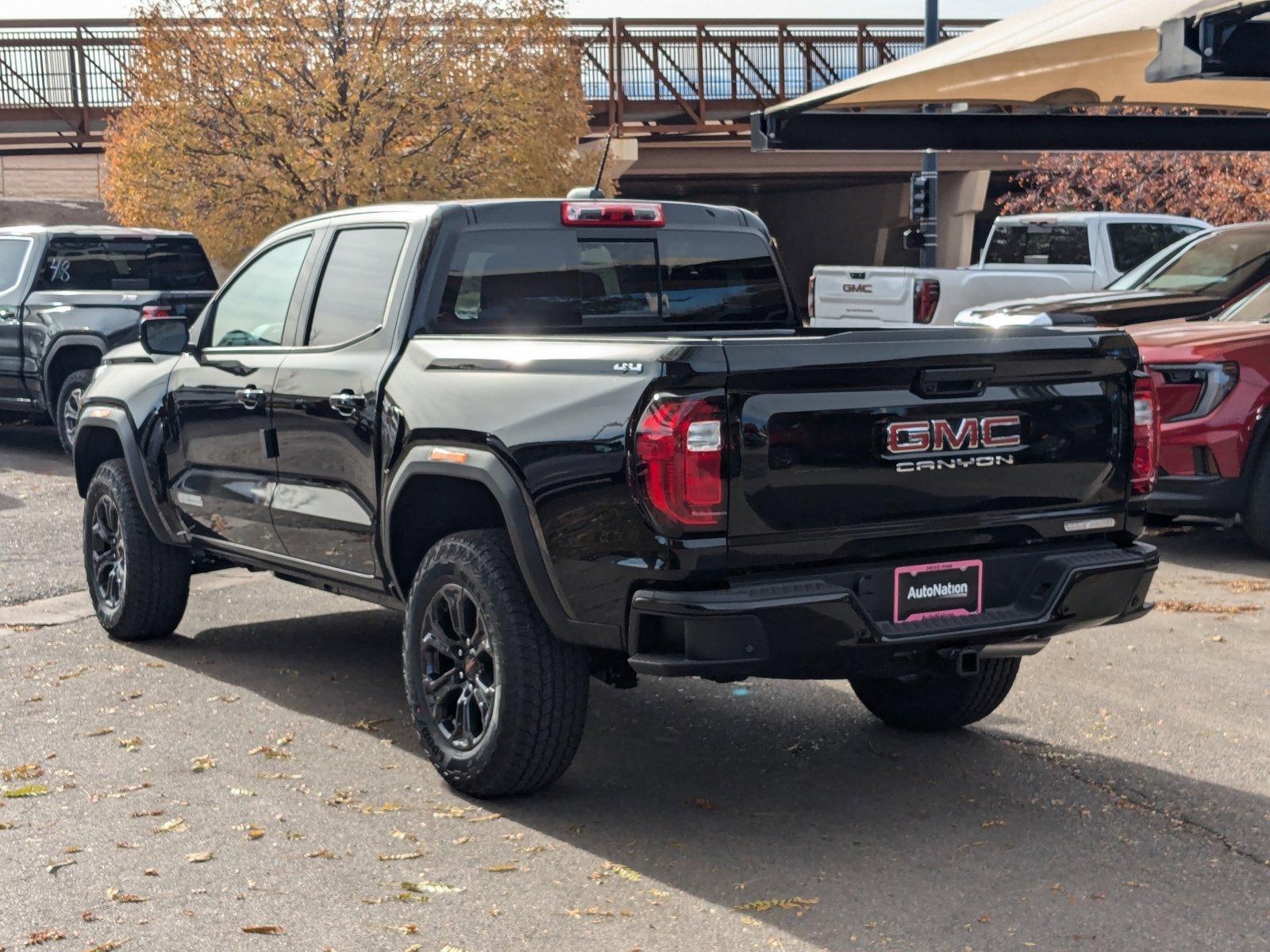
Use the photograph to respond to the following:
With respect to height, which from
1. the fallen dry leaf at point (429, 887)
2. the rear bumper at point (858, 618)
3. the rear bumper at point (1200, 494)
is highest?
the rear bumper at point (858, 618)

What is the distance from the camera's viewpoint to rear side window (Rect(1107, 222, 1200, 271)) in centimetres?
1781

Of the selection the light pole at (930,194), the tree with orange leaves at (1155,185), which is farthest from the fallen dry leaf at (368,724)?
the tree with orange leaves at (1155,185)

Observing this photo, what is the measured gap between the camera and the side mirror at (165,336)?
720 cm

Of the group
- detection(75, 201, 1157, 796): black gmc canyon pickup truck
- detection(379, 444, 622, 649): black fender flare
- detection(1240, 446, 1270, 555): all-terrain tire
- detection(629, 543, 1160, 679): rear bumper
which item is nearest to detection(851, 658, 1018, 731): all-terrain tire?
detection(75, 201, 1157, 796): black gmc canyon pickup truck

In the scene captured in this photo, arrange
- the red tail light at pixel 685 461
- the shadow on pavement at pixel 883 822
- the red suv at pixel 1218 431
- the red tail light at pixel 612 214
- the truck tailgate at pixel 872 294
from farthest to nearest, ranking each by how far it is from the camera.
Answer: the truck tailgate at pixel 872 294
the red suv at pixel 1218 431
the red tail light at pixel 612 214
the red tail light at pixel 685 461
the shadow on pavement at pixel 883 822

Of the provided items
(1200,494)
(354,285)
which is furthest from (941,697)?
(1200,494)

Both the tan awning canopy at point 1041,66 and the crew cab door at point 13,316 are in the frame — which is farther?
the crew cab door at point 13,316

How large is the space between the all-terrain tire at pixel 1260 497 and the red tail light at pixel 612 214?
4.66m

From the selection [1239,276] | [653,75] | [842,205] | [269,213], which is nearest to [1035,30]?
[1239,276]

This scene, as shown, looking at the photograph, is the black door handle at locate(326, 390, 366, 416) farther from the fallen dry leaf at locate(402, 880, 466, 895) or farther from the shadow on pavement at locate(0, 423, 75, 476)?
the shadow on pavement at locate(0, 423, 75, 476)

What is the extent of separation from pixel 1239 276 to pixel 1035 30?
332 centimetres

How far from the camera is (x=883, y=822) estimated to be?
5.15 metres

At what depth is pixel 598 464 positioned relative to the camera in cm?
474

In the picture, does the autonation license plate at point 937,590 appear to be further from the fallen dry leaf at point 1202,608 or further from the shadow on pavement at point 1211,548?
the shadow on pavement at point 1211,548
